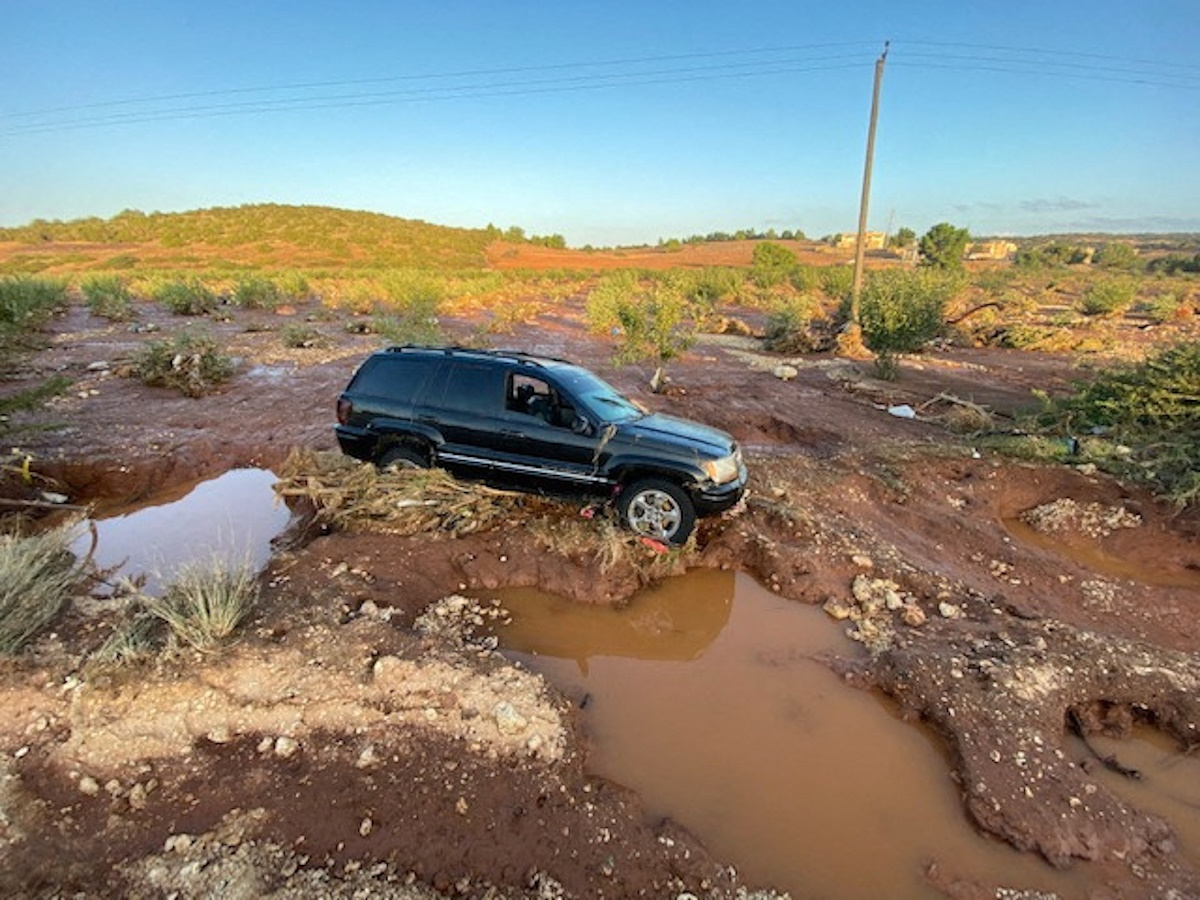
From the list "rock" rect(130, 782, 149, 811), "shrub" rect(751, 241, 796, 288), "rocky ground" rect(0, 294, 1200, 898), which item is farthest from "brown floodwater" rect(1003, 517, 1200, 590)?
"shrub" rect(751, 241, 796, 288)

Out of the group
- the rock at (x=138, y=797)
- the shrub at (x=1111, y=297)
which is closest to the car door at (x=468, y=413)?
the rock at (x=138, y=797)

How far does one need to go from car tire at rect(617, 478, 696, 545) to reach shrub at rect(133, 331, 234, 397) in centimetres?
981

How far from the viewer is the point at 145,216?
3012 inches

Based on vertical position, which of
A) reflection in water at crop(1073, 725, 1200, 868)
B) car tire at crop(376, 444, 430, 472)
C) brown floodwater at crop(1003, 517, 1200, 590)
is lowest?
brown floodwater at crop(1003, 517, 1200, 590)

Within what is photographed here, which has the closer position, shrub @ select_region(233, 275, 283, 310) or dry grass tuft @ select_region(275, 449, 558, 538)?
dry grass tuft @ select_region(275, 449, 558, 538)

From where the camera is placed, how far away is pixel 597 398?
6.59 metres

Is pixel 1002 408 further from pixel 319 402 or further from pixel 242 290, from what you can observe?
pixel 242 290

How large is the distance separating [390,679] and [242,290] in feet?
87.7

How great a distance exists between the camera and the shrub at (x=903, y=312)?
14.2m

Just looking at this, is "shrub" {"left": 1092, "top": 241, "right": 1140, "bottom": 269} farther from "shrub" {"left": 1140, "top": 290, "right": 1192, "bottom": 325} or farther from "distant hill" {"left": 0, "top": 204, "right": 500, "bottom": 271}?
"distant hill" {"left": 0, "top": 204, "right": 500, "bottom": 271}

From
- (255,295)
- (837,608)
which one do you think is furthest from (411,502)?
(255,295)

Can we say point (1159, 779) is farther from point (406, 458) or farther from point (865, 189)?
point (865, 189)

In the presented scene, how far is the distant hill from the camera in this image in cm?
5556

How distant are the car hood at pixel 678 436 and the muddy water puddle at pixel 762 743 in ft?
4.33
